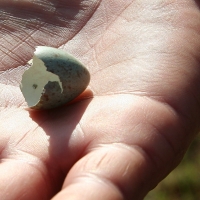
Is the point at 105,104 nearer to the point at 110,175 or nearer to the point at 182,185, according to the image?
the point at 110,175

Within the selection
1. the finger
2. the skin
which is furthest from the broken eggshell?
the finger

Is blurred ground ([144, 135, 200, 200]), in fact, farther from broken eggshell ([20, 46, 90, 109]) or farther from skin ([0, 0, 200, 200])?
broken eggshell ([20, 46, 90, 109])

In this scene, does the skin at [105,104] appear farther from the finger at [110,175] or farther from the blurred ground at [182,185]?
the blurred ground at [182,185]

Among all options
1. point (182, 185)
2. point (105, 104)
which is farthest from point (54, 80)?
point (182, 185)

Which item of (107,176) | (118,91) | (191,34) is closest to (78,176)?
(107,176)

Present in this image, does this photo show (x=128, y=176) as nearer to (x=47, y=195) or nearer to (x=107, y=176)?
(x=107, y=176)

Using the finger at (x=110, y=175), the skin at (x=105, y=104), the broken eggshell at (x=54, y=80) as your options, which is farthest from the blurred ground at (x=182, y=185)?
the finger at (x=110, y=175)

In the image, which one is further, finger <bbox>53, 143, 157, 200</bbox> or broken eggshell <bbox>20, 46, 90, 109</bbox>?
broken eggshell <bbox>20, 46, 90, 109</bbox>

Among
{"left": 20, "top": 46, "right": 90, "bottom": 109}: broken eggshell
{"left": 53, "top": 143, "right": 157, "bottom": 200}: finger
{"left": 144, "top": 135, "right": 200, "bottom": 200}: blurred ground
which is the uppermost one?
{"left": 53, "top": 143, "right": 157, "bottom": 200}: finger

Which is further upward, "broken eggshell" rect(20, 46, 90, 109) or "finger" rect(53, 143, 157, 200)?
"finger" rect(53, 143, 157, 200)
